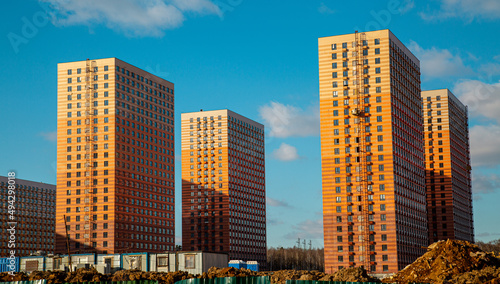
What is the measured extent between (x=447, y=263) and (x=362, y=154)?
92793 millimetres

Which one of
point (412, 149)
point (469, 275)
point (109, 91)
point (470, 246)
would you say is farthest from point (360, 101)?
point (469, 275)

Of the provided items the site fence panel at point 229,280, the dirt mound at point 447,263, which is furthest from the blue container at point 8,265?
the site fence panel at point 229,280

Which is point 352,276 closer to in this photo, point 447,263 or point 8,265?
point 447,263

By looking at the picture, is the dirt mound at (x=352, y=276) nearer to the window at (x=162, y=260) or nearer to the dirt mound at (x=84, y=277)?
the dirt mound at (x=84, y=277)

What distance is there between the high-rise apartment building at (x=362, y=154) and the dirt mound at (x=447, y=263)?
84.4 m

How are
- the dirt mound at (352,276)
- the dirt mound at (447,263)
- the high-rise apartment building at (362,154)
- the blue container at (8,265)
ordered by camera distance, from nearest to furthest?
the dirt mound at (447,263), the dirt mound at (352,276), the high-rise apartment building at (362,154), the blue container at (8,265)

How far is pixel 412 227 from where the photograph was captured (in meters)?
170

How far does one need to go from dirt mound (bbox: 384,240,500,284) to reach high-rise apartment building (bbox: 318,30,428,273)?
277 feet

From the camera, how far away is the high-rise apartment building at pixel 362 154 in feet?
512

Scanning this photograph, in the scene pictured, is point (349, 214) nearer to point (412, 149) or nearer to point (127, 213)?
point (412, 149)

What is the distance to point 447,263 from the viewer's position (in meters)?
67.4

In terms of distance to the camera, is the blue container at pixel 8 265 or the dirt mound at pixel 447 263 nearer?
the dirt mound at pixel 447 263

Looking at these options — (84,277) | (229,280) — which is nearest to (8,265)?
(84,277)

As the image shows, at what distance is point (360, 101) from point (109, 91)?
258 feet
